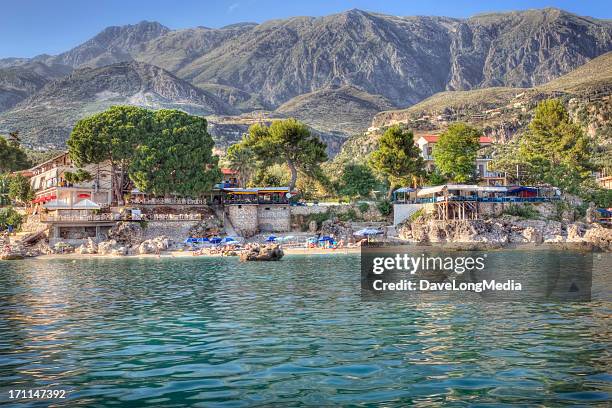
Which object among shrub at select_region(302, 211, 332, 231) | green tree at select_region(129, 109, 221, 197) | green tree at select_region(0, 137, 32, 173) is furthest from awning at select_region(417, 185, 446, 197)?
green tree at select_region(0, 137, 32, 173)

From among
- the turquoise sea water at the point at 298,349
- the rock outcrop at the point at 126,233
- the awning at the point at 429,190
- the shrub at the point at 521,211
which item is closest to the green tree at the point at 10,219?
the rock outcrop at the point at 126,233

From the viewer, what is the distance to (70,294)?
85.3 ft

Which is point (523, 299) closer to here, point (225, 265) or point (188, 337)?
point (188, 337)

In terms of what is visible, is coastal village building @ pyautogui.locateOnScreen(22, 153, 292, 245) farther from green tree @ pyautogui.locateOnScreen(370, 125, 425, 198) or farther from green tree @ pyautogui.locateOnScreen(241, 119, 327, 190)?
green tree @ pyautogui.locateOnScreen(370, 125, 425, 198)

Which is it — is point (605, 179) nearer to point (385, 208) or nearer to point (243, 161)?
point (385, 208)

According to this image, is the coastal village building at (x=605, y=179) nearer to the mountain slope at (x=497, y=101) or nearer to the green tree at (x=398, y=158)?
the green tree at (x=398, y=158)

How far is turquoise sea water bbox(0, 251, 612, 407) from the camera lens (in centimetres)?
986

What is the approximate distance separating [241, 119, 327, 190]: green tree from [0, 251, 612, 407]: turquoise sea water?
48129 mm

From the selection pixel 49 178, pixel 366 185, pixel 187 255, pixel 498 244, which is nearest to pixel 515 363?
pixel 187 255

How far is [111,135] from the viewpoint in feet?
212

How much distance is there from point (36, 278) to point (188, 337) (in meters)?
22.9

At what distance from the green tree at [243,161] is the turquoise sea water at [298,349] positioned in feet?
164

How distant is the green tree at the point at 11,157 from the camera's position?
279ft

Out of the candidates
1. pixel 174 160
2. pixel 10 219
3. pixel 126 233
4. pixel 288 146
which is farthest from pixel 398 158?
pixel 10 219
